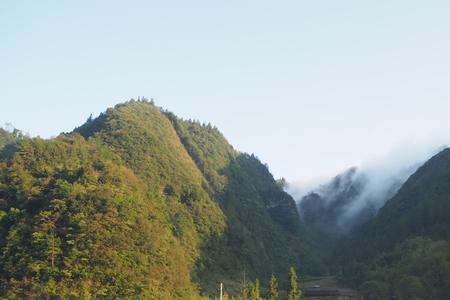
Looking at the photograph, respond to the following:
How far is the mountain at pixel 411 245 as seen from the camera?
6938cm

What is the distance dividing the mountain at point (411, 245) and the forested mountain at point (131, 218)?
16.8m

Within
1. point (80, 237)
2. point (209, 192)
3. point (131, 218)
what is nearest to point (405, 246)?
point (209, 192)

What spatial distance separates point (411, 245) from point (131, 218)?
45892 mm

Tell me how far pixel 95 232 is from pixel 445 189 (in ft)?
220

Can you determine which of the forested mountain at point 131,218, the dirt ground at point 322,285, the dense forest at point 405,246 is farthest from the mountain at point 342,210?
the dirt ground at point 322,285

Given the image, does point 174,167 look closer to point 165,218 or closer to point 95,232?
point 165,218

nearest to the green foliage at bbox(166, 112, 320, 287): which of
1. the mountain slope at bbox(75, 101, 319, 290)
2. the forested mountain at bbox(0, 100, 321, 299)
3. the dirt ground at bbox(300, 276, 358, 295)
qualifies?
the mountain slope at bbox(75, 101, 319, 290)

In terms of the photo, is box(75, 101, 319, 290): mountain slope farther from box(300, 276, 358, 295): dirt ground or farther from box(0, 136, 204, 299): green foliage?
box(0, 136, 204, 299): green foliage

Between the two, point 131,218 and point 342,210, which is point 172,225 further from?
point 342,210

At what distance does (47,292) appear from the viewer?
181ft

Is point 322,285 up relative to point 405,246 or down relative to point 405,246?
down

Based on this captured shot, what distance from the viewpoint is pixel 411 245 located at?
84.5 meters

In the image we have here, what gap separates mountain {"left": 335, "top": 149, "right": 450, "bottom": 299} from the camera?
228 feet

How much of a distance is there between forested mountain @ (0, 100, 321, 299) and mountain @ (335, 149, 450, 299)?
16.8m
